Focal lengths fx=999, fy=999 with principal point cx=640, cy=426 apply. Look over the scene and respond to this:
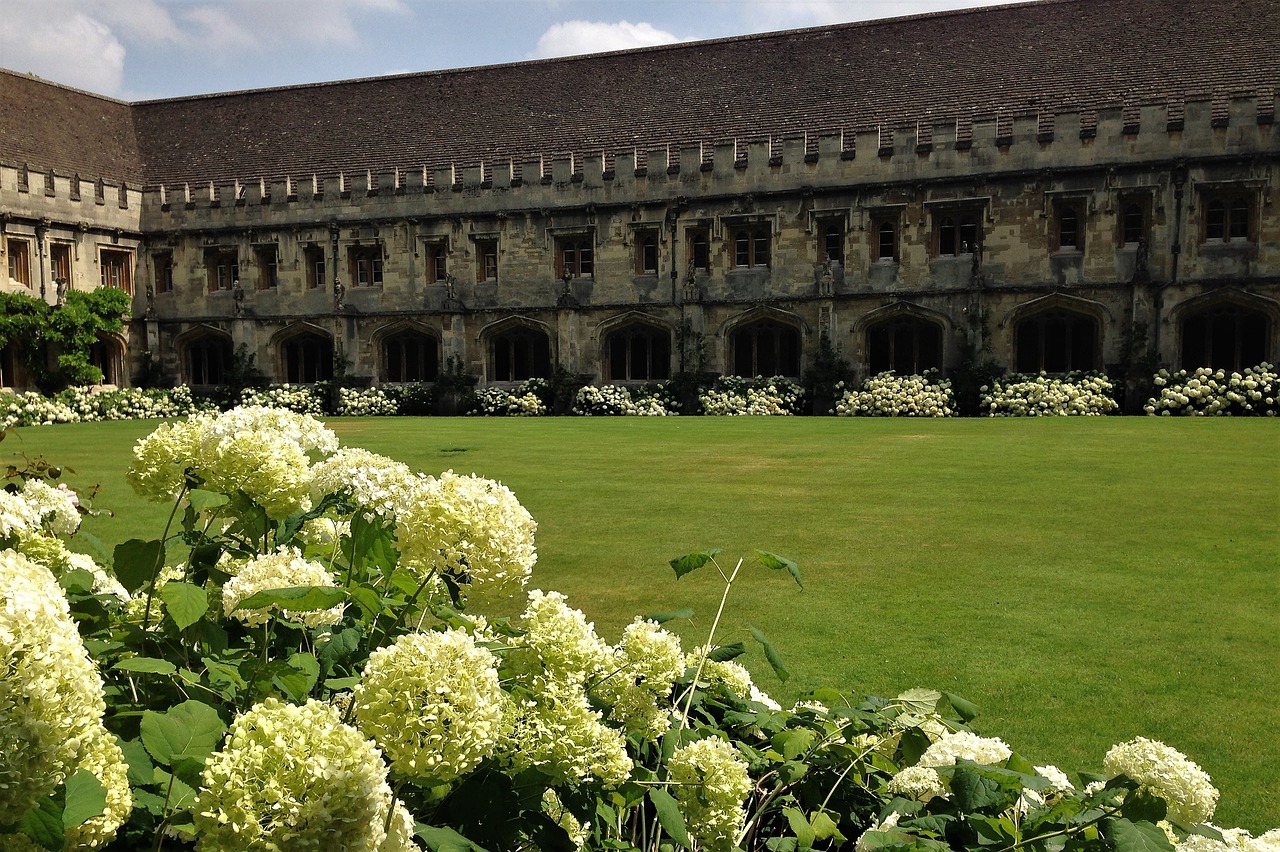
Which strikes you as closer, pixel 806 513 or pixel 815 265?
pixel 806 513

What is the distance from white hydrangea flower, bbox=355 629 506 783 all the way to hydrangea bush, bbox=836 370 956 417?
23.5 meters

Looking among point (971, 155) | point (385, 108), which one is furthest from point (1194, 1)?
point (385, 108)

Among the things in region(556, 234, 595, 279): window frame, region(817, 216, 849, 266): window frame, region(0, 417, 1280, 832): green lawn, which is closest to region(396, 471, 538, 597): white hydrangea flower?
region(0, 417, 1280, 832): green lawn

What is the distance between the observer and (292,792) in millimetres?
1549

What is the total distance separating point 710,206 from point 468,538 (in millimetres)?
26855

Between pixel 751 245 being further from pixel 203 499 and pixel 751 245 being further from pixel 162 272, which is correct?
pixel 203 499

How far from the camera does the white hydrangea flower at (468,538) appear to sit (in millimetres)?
2281

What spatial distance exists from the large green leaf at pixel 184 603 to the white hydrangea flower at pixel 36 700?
0.44m

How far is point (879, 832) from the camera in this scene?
2.40 m

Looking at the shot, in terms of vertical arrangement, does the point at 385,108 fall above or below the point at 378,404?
above

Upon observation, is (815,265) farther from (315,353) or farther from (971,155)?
(315,353)

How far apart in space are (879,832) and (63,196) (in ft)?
113

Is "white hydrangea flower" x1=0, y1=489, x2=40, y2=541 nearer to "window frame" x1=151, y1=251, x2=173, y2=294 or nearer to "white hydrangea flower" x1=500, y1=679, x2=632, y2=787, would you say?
"white hydrangea flower" x1=500, y1=679, x2=632, y2=787

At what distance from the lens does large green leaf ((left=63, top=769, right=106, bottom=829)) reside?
1.54 m
